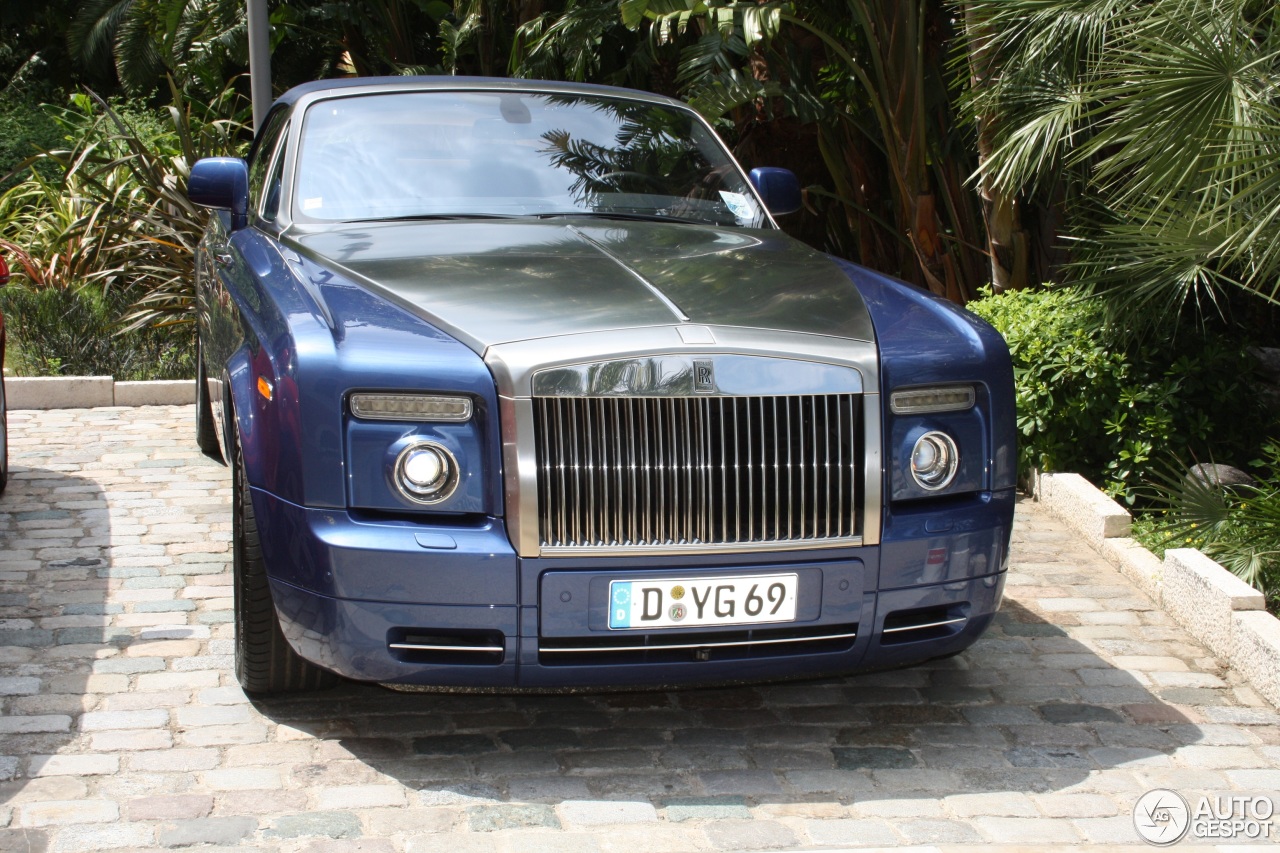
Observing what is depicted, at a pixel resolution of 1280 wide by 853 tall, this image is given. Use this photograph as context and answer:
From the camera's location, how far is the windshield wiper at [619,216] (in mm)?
4812

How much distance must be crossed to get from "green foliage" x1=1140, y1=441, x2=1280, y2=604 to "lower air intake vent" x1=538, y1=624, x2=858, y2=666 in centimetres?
230

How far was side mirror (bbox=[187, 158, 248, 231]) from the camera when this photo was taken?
522 centimetres

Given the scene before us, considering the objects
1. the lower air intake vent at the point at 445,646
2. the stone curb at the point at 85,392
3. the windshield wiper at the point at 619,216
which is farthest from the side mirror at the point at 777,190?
the stone curb at the point at 85,392

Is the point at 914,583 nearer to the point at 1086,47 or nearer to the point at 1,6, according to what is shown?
the point at 1086,47

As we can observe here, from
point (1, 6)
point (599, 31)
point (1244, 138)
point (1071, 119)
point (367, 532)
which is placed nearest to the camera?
point (367, 532)

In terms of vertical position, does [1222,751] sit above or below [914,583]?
below

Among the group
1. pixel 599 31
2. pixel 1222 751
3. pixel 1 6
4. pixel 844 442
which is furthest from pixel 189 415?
pixel 1 6

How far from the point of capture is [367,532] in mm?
3400

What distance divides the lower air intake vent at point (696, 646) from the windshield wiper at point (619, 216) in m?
1.81

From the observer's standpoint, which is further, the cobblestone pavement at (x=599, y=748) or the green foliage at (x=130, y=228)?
the green foliage at (x=130, y=228)

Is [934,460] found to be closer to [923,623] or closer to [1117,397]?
[923,623]

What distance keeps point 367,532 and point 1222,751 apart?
2532 mm

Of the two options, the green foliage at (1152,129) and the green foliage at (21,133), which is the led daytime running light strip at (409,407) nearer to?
the green foliage at (1152,129)

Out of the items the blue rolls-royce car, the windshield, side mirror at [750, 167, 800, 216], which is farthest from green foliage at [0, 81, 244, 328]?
the blue rolls-royce car
